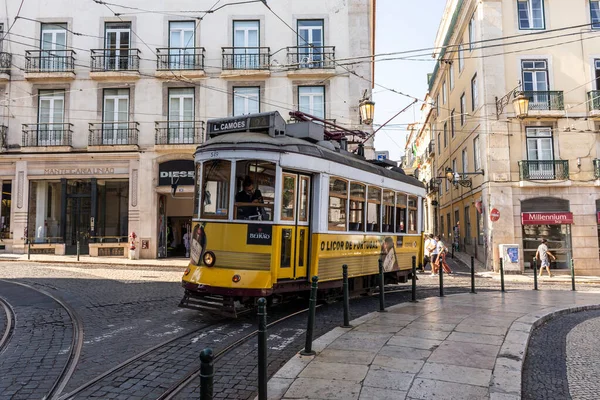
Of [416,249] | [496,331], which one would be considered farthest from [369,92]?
[496,331]

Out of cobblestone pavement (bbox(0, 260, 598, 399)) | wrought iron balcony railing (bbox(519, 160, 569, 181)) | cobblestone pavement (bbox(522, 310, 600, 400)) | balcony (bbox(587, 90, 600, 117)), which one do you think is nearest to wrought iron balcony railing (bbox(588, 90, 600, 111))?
balcony (bbox(587, 90, 600, 117))

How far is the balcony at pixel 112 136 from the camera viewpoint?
72.5 feet

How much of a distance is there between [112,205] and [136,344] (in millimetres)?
18589

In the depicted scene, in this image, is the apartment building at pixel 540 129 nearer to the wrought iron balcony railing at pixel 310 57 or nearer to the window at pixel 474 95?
the window at pixel 474 95

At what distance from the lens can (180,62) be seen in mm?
22266

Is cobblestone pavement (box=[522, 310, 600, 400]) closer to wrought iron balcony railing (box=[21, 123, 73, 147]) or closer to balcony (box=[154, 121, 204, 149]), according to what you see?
balcony (box=[154, 121, 204, 149])

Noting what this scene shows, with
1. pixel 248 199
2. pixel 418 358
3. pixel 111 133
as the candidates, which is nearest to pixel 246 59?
pixel 111 133

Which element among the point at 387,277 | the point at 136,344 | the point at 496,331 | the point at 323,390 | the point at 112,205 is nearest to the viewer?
the point at 323,390

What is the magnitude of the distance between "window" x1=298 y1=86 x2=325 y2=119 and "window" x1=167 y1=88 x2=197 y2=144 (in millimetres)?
5356

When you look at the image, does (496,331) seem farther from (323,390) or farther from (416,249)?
(416,249)

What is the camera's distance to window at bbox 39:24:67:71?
22.5 meters

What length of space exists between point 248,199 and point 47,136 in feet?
62.3

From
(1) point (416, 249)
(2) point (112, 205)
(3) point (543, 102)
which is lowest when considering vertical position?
(1) point (416, 249)

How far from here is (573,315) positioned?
9.39m
